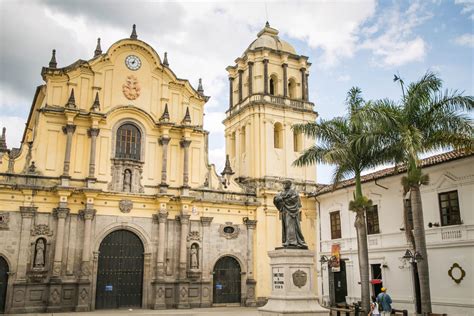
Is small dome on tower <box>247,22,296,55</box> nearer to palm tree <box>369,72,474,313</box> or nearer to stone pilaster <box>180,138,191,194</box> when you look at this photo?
stone pilaster <box>180,138,191,194</box>

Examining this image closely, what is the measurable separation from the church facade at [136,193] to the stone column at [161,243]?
5 cm

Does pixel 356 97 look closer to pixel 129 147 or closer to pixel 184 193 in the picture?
pixel 184 193

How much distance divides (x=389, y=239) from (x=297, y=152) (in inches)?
348

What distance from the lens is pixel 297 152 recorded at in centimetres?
2894

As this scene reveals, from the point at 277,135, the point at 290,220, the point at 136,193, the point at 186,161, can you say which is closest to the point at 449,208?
the point at 290,220

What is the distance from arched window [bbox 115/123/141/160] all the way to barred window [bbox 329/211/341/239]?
10.9 metres

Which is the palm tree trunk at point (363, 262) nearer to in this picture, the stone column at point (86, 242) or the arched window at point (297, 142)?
the arched window at point (297, 142)

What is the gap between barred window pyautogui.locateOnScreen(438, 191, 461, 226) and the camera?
731 inches

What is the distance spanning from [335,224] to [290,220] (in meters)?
12.9

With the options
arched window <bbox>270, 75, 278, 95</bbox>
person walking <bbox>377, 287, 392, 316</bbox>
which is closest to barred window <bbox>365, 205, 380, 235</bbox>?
person walking <bbox>377, 287, 392, 316</bbox>

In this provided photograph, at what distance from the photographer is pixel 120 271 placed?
23.0 meters

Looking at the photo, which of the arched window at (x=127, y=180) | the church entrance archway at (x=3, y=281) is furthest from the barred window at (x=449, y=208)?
the church entrance archway at (x=3, y=281)

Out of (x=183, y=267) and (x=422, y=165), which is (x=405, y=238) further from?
(x=183, y=267)

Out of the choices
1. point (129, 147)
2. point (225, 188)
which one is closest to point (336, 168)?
point (225, 188)
